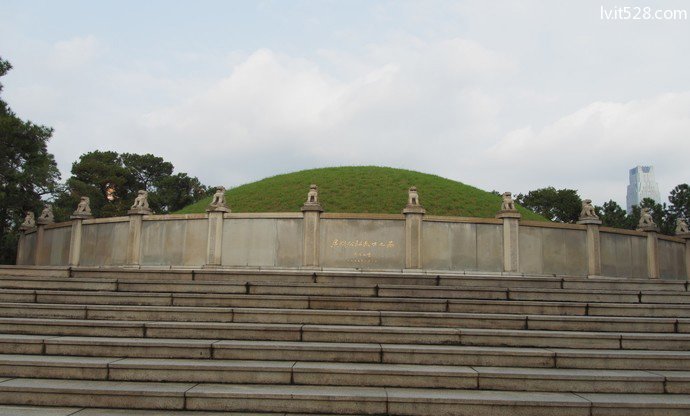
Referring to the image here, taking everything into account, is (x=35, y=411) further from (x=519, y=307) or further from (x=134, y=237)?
(x=134, y=237)

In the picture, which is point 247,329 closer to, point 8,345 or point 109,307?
point 109,307

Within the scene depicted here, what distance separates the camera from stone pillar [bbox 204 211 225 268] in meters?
16.3

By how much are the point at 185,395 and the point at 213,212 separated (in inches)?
424

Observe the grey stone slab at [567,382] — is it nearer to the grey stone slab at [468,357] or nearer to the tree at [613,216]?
the grey stone slab at [468,357]

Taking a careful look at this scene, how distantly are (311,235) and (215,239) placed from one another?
317 cm

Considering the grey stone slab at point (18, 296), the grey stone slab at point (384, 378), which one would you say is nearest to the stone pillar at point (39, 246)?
the grey stone slab at point (18, 296)

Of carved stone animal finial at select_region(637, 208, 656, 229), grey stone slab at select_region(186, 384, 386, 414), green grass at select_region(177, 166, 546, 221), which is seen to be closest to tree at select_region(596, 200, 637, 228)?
green grass at select_region(177, 166, 546, 221)

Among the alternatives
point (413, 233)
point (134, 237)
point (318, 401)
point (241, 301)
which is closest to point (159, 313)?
point (241, 301)

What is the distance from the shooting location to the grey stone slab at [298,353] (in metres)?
7.37

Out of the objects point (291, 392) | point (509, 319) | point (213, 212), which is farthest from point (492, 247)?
point (291, 392)

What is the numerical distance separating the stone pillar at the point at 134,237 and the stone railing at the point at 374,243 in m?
0.03

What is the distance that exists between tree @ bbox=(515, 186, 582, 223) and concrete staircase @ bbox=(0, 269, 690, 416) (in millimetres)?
56668

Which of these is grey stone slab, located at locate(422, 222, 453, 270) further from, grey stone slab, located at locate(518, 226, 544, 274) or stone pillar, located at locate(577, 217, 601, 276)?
stone pillar, located at locate(577, 217, 601, 276)

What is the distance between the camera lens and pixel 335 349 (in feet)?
24.2
